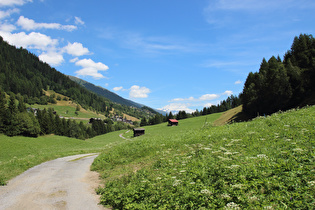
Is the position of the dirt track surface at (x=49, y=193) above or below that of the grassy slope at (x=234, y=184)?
below

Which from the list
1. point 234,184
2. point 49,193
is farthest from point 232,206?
point 49,193

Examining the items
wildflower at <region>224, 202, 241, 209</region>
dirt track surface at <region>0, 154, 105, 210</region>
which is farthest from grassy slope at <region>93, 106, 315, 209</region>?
dirt track surface at <region>0, 154, 105, 210</region>

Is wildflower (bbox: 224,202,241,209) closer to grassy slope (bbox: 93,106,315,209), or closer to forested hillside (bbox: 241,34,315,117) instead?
grassy slope (bbox: 93,106,315,209)

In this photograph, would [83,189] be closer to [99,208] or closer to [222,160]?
[99,208]

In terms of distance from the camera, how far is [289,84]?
191 feet

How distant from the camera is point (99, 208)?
8.54m

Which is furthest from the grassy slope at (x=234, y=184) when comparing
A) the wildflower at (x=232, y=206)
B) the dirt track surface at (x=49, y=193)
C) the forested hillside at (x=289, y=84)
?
the forested hillside at (x=289, y=84)

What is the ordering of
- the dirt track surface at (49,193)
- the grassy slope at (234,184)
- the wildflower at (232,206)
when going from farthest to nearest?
the dirt track surface at (49,193), the grassy slope at (234,184), the wildflower at (232,206)

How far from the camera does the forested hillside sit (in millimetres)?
58344

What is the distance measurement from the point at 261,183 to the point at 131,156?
13228 millimetres

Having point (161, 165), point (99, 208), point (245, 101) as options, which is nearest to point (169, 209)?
point (99, 208)

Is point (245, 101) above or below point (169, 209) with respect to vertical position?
above

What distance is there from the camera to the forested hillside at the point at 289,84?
58.3m

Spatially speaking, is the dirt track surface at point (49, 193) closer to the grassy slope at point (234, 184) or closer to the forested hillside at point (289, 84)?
the grassy slope at point (234, 184)
